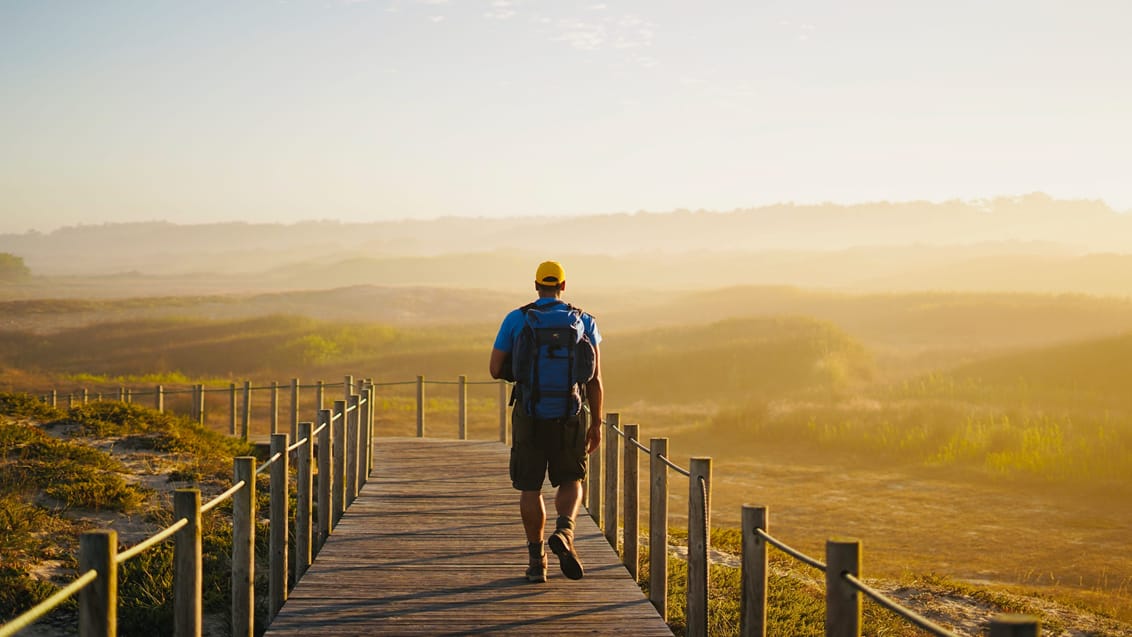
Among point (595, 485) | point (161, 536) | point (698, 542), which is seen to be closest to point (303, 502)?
point (595, 485)

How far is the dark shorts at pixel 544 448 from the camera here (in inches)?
292

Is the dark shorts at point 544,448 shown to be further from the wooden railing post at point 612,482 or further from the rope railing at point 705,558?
the wooden railing post at point 612,482

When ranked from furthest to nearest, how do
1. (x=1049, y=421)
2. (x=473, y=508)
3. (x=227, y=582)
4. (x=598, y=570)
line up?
(x=1049, y=421), (x=473, y=508), (x=227, y=582), (x=598, y=570)

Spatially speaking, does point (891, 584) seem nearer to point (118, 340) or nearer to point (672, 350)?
point (672, 350)

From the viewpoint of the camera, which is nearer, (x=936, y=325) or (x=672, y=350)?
(x=672, y=350)

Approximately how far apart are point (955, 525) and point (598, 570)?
11.9 metres

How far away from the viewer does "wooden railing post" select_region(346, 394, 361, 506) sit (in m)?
11.5

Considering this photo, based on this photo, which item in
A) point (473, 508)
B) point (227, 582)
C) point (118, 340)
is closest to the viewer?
point (227, 582)

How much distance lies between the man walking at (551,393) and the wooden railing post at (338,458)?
3.27 m

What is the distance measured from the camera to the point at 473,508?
1089 cm

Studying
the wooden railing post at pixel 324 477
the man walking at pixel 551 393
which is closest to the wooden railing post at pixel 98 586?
the man walking at pixel 551 393

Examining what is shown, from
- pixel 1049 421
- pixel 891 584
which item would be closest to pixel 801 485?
pixel 1049 421

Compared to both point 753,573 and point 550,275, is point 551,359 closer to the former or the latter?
point 550,275

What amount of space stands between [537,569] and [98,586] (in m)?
4.07
